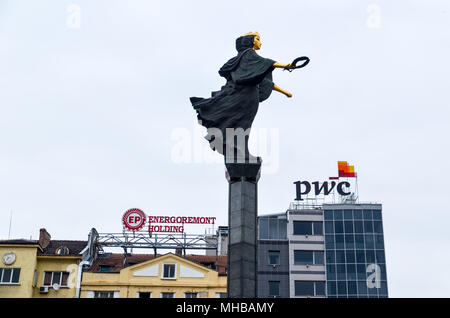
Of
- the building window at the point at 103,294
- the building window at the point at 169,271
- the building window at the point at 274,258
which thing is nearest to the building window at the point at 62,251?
the building window at the point at 103,294

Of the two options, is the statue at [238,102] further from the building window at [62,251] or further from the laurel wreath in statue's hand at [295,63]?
the building window at [62,251]

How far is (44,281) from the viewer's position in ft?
230

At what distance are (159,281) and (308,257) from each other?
2622cm

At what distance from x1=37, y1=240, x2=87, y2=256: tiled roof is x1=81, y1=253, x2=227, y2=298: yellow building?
14.7 feet

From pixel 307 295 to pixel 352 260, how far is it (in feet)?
26.0

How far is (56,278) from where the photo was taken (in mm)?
69812

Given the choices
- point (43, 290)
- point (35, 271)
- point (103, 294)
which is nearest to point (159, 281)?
point (103, 294)

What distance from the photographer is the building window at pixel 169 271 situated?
6900 centimetres

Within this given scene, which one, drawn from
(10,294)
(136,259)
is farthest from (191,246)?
(10,294)

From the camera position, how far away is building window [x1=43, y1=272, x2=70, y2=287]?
69.4m

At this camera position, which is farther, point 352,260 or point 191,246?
point 352,260

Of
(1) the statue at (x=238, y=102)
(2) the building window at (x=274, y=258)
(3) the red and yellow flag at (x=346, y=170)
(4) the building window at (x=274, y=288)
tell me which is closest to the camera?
(1) the statue at (x=238, y=102)

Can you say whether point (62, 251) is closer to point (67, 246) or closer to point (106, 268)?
point (67, 246)
